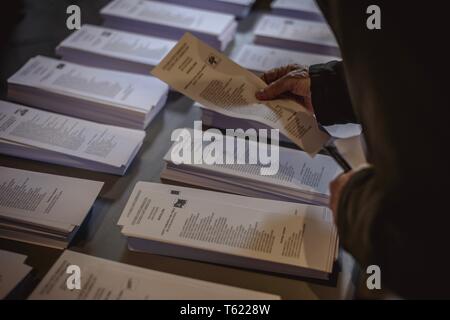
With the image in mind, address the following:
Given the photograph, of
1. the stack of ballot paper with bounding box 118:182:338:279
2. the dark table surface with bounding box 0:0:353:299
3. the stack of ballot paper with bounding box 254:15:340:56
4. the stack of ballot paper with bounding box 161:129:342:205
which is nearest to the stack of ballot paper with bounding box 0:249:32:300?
the dark table surface with bounding box 0:0:353:299

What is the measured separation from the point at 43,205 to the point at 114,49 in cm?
A: 56

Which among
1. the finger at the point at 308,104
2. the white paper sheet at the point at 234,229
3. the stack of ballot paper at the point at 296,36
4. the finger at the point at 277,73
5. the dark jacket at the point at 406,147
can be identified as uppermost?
the dark jacket at the point at 406,147

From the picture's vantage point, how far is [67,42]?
50.0 inches

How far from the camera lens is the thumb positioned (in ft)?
3.26

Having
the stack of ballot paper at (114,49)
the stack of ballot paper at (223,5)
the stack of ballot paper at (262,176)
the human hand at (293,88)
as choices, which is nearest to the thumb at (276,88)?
the human hand at (293,88)

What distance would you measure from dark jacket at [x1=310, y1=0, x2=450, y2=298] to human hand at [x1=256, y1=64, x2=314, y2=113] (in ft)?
1.03

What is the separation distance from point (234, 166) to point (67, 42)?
62 cm

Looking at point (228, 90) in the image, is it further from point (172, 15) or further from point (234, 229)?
point (172, 15)

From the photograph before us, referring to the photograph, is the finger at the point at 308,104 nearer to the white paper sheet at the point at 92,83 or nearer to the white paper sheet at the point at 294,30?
the white paper sheet at the point at 92,83

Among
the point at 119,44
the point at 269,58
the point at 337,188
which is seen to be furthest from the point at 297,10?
the point at 337,188

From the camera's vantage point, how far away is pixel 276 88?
99 cm

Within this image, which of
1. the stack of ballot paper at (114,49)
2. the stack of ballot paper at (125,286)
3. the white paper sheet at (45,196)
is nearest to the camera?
the stack of ballot paper at (125,286)

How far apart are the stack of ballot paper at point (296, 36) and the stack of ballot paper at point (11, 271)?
929 millimetres

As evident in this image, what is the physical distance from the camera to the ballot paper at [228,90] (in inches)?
36.6
